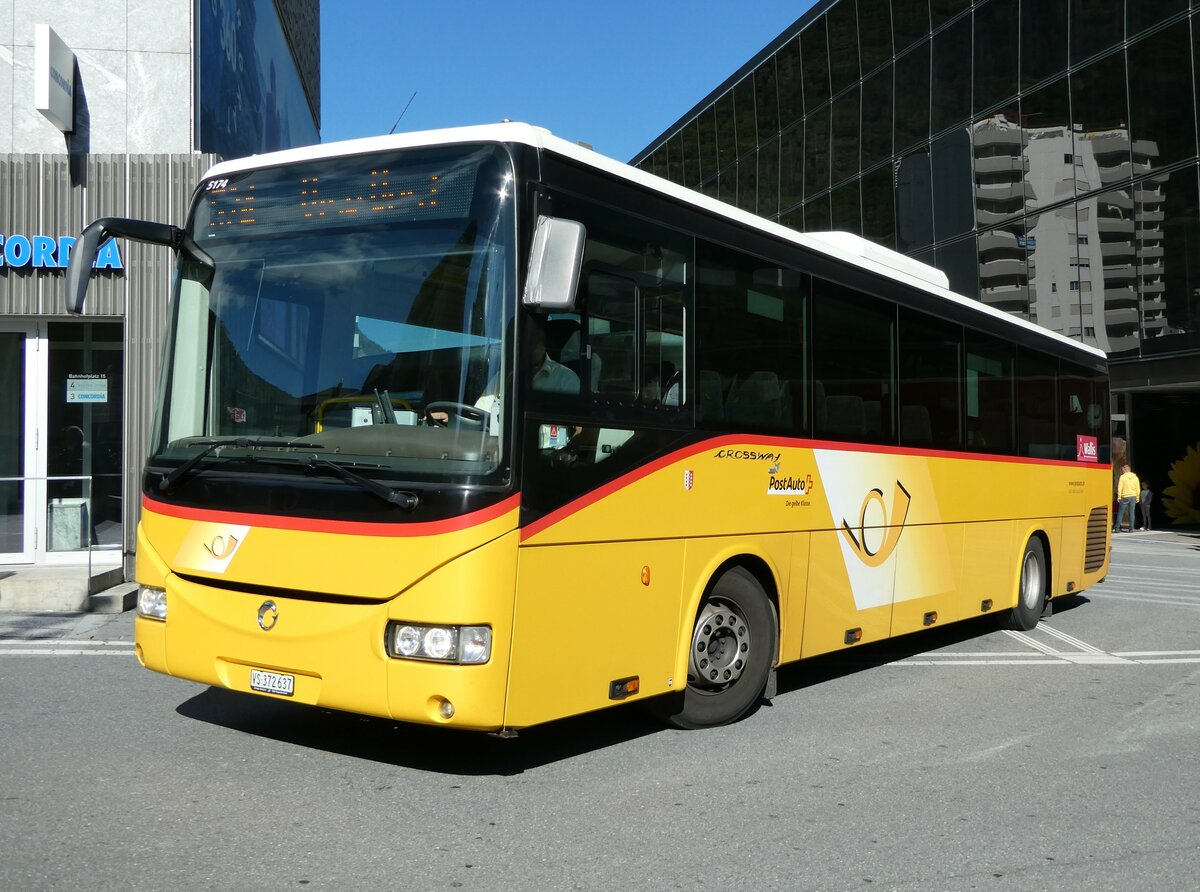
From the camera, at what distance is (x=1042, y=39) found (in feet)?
92.2

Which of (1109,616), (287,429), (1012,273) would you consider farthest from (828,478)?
(1012,273)

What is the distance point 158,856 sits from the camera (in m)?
4.50

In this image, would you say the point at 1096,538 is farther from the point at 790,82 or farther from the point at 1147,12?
the point at 790,82

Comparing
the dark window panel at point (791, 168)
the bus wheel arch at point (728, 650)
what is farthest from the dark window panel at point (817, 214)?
the bus wheel arch at point (728, 650)

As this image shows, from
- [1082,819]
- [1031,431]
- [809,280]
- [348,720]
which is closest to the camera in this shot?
[1082,819]

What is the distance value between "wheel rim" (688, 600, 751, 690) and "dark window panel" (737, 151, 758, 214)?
3378cm

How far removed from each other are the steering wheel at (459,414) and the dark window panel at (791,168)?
3325cm

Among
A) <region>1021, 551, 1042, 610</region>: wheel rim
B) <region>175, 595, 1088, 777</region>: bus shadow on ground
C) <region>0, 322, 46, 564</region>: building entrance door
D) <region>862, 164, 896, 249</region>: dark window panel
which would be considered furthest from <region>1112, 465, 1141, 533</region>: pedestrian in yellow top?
<region>0, 322, 46, 564</region>: building entrance door

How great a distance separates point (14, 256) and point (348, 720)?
9648mm

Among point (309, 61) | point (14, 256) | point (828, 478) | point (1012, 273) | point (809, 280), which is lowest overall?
point (828, 478)

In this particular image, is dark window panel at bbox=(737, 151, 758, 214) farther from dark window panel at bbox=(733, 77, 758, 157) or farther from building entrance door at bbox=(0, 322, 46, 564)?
building entrance door at bbox=(0, 322, 46, 564)

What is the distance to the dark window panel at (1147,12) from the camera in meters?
24.8

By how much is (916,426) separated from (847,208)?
2699cm

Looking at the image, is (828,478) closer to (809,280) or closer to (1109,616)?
(809,280)
